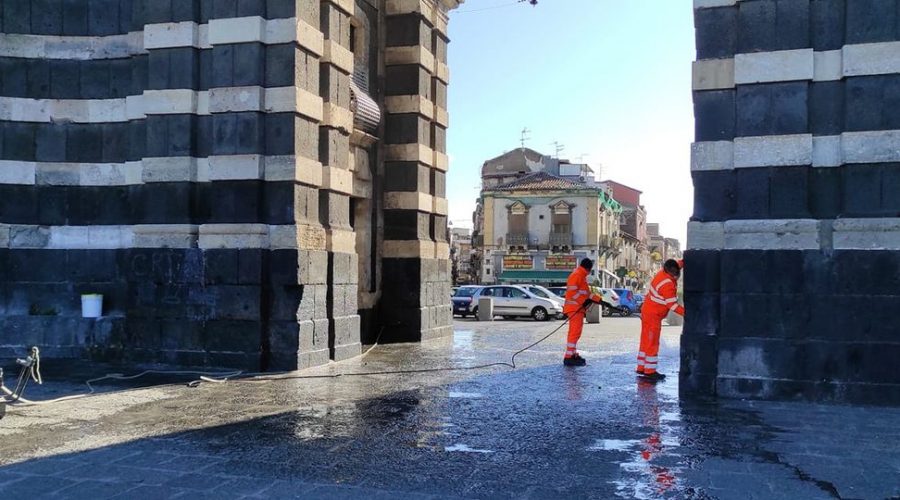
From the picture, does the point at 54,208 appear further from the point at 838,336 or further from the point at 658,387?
the point at 838,336

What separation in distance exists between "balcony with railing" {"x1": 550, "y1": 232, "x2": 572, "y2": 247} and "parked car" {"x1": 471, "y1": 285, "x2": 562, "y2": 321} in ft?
88.8

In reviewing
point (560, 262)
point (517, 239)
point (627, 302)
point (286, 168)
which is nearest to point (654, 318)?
point (286, 168)

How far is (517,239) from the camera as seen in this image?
57.5 m

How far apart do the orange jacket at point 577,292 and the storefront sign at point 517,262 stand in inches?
1778

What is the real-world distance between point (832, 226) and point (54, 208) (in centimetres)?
1082

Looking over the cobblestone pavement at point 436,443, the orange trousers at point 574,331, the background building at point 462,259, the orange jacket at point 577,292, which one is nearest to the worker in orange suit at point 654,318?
the cobblestone pavement at point 436,443

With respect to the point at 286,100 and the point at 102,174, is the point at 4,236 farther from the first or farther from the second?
the point at 286,100

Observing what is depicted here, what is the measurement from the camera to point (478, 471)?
5457 mm

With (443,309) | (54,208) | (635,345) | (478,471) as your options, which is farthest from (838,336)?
(54,208)

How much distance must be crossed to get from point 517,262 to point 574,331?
1805 inches

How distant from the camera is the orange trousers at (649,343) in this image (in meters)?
10.0

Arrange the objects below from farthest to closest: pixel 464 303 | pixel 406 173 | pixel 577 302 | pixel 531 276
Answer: pixel 531 276 → pixel 464 303 → pixel 406 173 → pixel 577 302

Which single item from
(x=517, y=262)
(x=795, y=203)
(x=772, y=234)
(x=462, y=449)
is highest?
(x=517, y=262)

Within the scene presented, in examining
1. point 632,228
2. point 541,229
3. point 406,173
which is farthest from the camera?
point 632,228
